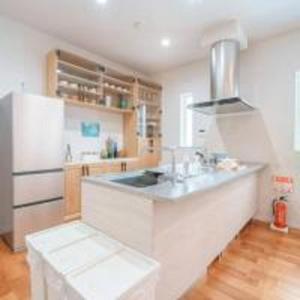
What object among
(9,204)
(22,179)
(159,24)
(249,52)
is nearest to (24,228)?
(9,204)

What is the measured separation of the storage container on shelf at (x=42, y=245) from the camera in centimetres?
128

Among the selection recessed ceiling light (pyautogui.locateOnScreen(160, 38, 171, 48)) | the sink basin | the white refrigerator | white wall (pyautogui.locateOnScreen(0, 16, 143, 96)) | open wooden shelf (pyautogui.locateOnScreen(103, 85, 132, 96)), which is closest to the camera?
the sink basin

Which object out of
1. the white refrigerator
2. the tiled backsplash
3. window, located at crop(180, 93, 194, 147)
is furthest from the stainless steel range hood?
the white refrigerator

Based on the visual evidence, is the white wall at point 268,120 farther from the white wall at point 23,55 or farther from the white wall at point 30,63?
the white wall at point 23,55

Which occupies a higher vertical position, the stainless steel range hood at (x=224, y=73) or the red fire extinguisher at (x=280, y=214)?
the stainless steel range hood at (x=224, y=73)

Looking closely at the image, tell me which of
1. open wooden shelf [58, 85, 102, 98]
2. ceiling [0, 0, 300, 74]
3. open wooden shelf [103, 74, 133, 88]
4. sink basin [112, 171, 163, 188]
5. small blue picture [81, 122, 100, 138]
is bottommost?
sink basin [112, 171, 163, 188]

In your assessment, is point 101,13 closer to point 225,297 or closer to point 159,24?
point 159,24

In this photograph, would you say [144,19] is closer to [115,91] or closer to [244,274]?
[115,91]

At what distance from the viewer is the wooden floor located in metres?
1.69

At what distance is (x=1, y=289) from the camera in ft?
5.61

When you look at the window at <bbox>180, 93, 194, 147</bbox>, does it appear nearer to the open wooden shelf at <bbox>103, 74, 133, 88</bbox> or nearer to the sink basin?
the open wooden shelf at <bbox>103, 74, 133, 88</bbox>

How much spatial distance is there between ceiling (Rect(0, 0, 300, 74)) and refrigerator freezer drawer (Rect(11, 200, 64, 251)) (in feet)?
7.70

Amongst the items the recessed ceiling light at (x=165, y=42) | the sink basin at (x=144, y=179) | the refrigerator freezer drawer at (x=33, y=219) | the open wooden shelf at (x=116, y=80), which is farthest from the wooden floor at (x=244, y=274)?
the recessed ceiling light at (x=165, y=42)

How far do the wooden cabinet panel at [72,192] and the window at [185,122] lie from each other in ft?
7.34
